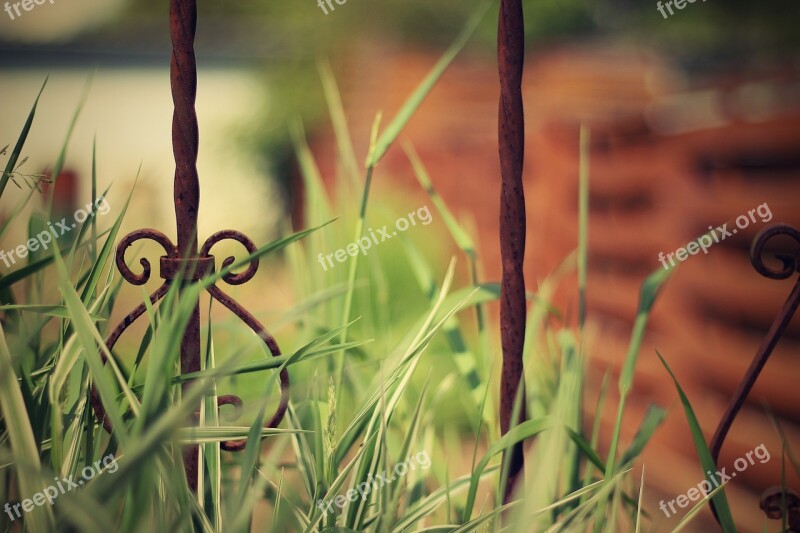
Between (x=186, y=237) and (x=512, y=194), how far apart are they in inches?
7.8

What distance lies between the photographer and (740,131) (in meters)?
1.09

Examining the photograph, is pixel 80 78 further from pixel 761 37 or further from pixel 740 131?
pixel 740 131

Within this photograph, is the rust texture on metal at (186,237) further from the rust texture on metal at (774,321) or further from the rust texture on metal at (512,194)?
the rust texture on metal at (774,321)

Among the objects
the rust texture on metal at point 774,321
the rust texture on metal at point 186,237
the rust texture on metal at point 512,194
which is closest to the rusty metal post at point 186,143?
the rust texture on metal at point 186,237

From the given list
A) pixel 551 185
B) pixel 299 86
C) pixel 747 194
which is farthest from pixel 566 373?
pixel 299 86

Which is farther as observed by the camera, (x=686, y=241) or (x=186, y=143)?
(x=686, y=241)

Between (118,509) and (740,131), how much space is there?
3.40ft

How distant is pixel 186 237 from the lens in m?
0.42

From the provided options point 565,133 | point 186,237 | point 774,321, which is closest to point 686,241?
point 565,133

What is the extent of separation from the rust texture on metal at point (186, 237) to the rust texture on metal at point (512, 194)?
14cm

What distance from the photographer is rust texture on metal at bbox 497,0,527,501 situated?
0.42m

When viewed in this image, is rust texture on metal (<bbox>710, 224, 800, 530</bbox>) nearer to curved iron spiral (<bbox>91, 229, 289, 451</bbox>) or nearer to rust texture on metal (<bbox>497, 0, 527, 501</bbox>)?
rust texture on metal (<bbox>497, 0, 527, 501</bbox>)

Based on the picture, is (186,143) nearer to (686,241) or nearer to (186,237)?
(186,237)

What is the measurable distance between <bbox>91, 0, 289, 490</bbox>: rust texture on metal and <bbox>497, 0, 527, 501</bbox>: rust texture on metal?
138 mm
